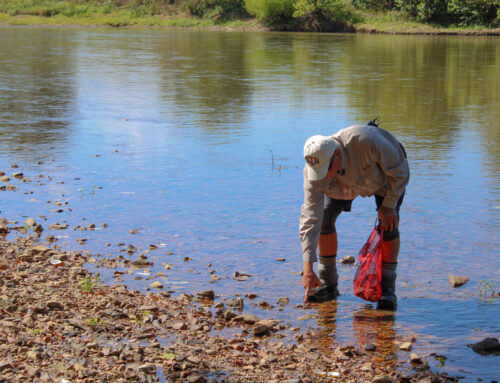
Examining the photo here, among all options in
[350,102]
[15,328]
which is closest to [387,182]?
[15,328]

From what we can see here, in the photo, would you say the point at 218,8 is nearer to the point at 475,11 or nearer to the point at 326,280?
the point at 475,11

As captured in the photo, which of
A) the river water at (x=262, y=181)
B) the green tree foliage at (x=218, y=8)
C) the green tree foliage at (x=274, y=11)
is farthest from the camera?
the green tree foliage at (x=218, y=8)

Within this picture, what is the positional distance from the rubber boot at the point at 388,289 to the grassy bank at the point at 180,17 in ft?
146

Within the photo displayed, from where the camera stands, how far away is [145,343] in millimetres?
4887

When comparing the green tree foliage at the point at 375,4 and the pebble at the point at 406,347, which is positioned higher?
the green tree foliage at the point at 375,4

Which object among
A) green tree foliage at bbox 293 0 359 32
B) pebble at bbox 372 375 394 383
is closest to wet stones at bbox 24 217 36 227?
pebble at bbox 372 375 394 383

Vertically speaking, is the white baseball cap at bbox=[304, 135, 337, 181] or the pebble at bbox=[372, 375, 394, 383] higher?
the white baseball cap at bbox=[304, 135, 337, 181]

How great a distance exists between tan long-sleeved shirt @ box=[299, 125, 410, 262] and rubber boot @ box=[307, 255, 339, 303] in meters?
0.76

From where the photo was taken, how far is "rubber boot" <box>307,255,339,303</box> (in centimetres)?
576

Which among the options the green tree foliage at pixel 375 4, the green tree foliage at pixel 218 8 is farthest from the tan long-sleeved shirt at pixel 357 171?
the green tree foliage at pixel 218 8

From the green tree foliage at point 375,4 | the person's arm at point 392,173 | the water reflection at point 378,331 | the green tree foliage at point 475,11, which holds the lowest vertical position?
the water reflection at point 378,331

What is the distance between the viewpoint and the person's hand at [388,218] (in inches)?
210

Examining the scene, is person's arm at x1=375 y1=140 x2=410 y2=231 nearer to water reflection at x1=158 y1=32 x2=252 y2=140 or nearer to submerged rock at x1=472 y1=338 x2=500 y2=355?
submerged rock at x1=472 y1=338 x2=500 y2=355

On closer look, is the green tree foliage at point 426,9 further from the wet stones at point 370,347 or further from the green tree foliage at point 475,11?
the wet stones at point 370,347
